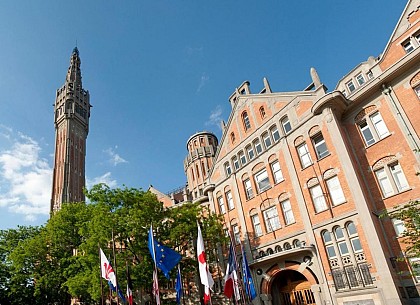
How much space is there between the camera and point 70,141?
75.4 meters

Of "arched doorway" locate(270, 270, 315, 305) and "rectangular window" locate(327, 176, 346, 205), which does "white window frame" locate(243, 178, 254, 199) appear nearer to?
"arched doorway" locate(270, 270, 315, 305)

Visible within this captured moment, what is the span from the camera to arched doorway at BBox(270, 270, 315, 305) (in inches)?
858

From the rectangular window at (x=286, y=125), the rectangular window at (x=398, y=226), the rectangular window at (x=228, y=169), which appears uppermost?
the rectangular window at (x=286, y=125)

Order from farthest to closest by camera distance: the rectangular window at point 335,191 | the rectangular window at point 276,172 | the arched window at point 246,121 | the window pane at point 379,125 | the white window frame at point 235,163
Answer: the white window frame at point 235,163 → the arched window at point 246,121 → the rectangular window at point 276,172 → the rectangular window at point 335,191 → the window pane at point 379,125

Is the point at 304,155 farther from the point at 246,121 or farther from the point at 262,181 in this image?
the point at 246,121

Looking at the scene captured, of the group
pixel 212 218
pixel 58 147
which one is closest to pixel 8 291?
pixel 212 218

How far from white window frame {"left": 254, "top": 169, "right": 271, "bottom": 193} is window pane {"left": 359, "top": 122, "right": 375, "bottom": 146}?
8.48 m

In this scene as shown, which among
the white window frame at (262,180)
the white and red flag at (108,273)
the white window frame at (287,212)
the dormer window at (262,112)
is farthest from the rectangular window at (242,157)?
the white and red flag at (108,273)

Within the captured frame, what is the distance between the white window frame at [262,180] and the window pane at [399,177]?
9549mm

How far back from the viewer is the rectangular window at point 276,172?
80.7 ft

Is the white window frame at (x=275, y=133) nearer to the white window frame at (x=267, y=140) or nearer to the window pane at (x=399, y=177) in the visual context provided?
the white window frame at (x=267, y=140)

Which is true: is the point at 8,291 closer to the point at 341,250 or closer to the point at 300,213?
the point at 300,213

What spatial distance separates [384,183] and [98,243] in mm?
20153

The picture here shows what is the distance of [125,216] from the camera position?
2294 cm
